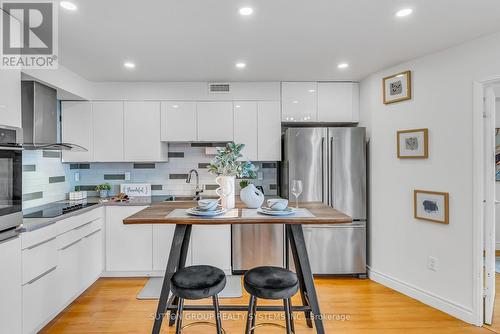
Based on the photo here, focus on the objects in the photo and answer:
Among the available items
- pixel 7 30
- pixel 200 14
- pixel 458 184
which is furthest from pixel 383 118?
pixel 7 30

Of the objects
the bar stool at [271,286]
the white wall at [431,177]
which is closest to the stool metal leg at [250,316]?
the bar stool at [271,286]

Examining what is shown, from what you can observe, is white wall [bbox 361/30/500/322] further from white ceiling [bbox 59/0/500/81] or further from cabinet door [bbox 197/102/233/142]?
cabinet door [bbox 197/102/233/142]

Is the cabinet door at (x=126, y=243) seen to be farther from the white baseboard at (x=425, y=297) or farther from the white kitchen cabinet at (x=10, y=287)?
the white baseboard at (x=425, y=297)

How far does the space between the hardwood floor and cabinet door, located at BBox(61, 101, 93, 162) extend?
1.62 m

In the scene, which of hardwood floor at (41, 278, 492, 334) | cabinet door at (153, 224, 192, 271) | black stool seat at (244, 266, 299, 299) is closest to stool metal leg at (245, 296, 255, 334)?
black stool seat at (244, 266, 299, 299)

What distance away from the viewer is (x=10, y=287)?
6.51 ft

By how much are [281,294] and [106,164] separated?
3248 mm

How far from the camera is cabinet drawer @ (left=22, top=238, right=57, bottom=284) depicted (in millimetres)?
2154

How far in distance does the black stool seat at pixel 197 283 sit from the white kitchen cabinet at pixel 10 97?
1.55 m

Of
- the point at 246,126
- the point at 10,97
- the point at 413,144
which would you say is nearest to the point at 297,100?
the point at 246,126

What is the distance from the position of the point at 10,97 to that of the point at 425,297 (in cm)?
398

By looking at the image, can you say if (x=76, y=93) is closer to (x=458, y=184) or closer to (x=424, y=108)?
(x=424, y=108)

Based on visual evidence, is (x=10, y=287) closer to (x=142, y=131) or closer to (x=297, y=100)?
(x=142, y=131)

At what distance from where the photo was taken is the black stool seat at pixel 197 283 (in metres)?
1.86
